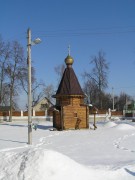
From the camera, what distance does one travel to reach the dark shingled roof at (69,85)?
98.7 feet

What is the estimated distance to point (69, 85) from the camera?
30438mm

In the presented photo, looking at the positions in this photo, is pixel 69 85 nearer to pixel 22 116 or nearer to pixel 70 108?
pixel 70 108

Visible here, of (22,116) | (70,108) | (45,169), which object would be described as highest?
(70,108)

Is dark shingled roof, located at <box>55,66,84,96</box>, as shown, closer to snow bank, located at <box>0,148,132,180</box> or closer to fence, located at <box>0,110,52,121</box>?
snow bank, located at <box>0,148,132,180</box>

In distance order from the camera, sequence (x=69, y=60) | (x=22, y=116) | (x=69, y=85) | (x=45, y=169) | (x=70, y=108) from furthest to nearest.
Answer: (x=22, y=116)
(x=69, y=60)
(x=69, y=85)
(x=70, y=108)
(x=45, y=169)

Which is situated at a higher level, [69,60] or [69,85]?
[69,60]

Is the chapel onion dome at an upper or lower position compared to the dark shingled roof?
upper

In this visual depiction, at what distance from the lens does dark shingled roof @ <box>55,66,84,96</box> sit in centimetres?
3009

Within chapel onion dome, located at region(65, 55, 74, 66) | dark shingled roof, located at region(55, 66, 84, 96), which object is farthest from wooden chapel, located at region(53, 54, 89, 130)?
chapel onion dome, located at region(65, 55, 74, 66)

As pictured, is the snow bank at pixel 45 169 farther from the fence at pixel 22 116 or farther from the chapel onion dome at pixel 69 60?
the fence at pixel 22 116

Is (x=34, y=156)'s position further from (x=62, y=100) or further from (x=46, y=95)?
(x=46, y=95)

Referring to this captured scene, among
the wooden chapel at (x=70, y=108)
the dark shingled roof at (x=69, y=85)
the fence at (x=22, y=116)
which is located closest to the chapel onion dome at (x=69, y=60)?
the dark shingled roof at (x=69, y=85)

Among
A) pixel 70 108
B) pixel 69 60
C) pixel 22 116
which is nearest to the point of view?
pixel 70 108

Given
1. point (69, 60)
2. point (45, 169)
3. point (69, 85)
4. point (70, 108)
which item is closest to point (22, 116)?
point (69, 60)
